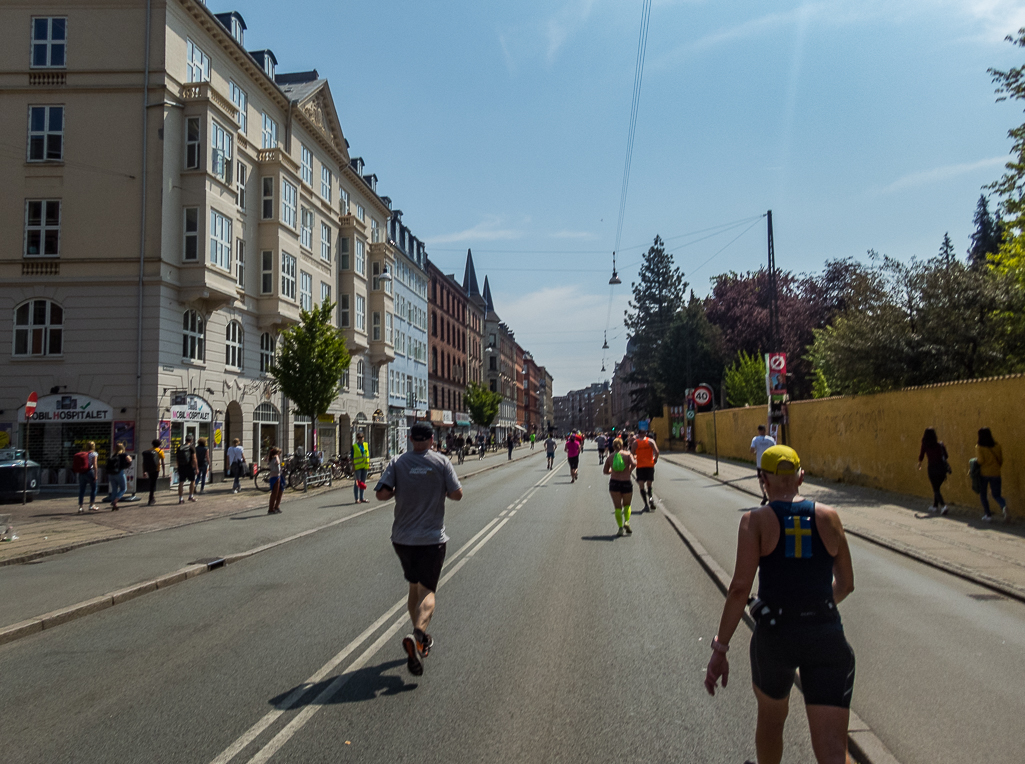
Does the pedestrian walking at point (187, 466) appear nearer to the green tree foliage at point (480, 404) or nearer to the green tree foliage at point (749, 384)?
the green tree foliage at point (749, 384)

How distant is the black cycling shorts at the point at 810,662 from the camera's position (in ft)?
10.2

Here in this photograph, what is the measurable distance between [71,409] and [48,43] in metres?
12.0

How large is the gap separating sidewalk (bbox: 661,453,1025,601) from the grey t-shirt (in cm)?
609

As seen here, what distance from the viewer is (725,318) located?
58.8 metres

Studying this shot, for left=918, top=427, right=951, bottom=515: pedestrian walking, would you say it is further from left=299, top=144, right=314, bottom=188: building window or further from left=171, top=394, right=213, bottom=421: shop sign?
left=299, top=144, right=314, bottom=188: building window

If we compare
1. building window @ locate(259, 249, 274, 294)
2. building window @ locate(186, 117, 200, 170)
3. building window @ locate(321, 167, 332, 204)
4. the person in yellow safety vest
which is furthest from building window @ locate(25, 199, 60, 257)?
building window @ locate(321, 167, 332, 204)

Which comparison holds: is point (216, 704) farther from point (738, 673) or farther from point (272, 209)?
point (272, 209)

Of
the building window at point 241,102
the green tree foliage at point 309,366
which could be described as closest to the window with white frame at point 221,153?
the building window at point 241,102

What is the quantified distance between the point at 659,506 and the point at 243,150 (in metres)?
21.4

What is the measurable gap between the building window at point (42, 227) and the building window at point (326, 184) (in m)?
15.3

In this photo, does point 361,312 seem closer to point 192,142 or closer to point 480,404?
point 192,142

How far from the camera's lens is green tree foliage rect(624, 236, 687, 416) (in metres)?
73.4

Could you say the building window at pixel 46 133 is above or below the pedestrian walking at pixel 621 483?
above

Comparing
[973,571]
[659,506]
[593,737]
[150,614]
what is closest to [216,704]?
[593,737]
